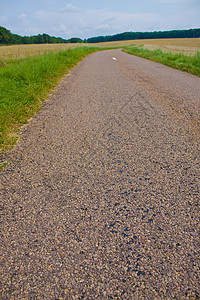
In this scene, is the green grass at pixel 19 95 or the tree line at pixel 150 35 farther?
the tree line at pixel 150 35

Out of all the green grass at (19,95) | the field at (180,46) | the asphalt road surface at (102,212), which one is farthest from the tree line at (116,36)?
the asphalt road surface at (102,212)

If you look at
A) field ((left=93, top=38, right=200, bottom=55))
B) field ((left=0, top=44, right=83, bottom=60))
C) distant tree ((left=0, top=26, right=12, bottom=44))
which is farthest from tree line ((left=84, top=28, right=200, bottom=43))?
field ((left=0, top=44, right=83, bottom=60))

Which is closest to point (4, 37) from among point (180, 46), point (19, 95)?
point (180, 46)

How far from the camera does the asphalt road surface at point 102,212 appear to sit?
1225 millimetres

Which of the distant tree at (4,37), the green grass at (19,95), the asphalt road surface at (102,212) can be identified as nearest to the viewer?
the asphalt road surface at (102,212)

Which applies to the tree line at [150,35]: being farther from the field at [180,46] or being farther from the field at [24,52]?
the field at [24,52]

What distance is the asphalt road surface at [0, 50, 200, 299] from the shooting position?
1.22 m

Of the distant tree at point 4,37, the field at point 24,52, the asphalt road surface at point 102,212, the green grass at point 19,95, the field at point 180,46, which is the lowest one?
the asphalt road surface at point 102,212

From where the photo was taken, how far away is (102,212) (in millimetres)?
1725

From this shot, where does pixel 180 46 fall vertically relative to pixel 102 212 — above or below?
above

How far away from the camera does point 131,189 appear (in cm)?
198

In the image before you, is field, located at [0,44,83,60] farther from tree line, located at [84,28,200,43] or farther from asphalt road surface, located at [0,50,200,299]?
tree line, located at [84,28,200,43]

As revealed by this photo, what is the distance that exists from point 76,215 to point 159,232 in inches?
28.0

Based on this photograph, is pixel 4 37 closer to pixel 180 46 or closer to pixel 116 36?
pixel 180 46
